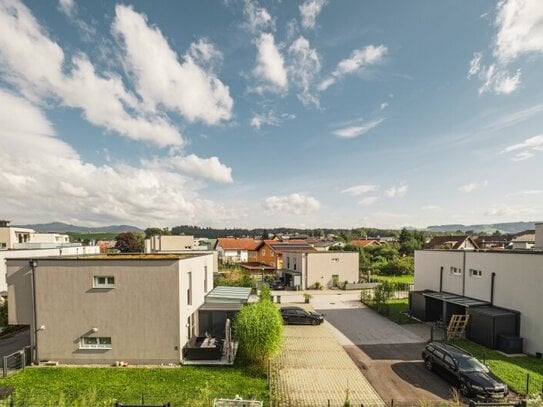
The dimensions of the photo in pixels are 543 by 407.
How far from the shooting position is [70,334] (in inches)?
651

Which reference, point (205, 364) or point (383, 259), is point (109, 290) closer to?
point (205, 364)

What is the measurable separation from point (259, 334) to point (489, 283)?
17.0 metres

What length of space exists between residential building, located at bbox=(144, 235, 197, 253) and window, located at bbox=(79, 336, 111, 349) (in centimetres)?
3388

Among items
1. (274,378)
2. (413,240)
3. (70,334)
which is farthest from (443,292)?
(413,240)

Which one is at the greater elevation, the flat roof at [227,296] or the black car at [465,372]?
the flat roof at [227,296]

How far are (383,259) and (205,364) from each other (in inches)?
2066

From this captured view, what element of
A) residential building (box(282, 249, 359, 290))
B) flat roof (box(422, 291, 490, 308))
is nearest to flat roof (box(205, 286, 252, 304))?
flat roof (box(422, 291, 490, 308))

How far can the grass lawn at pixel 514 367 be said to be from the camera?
1405cm

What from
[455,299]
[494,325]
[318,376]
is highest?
[455,299]

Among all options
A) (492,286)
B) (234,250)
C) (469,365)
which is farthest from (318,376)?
(234,250)

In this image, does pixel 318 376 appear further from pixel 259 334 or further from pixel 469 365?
pixel 469 365

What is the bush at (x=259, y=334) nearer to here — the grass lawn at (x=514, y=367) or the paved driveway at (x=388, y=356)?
the paved driveway at (x=388, y=356)

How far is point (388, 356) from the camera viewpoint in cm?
1814

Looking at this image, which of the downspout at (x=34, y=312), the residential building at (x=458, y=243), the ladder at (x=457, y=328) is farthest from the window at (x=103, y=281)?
the residential building at (x=458, y=243)
